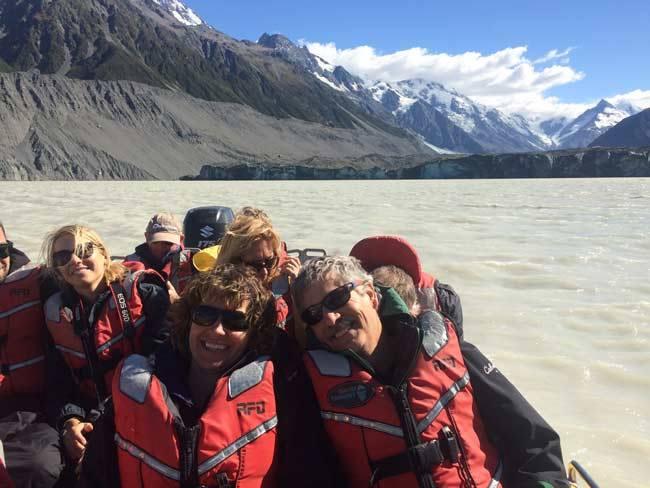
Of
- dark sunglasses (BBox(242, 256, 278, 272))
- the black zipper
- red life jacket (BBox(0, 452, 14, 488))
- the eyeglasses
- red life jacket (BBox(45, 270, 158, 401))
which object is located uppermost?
the eyeglasses

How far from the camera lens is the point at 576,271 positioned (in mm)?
7512

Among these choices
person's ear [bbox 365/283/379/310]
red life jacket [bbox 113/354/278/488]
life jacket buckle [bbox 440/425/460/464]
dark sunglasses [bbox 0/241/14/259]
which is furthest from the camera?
dark sunglasses [bbox 0/241/14/259]

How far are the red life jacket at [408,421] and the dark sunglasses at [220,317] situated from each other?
1.15 ft

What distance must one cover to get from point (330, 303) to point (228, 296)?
441mm

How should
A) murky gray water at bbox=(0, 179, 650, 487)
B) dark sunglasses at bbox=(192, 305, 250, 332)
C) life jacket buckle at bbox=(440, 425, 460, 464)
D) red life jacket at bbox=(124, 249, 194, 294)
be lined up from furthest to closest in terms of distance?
red life jacket at bbox=(124, 249, 194, 294), murky gray water at bbox=(0, 179, 650, 487), dark sunglasses at bbox=(192, 305, 250, 332), life jacket buckle at bbox=(440, 425, 460, 464)

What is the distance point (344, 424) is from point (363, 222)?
11.6m

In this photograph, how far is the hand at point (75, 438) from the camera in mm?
2451

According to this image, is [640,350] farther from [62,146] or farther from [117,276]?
[62,146]

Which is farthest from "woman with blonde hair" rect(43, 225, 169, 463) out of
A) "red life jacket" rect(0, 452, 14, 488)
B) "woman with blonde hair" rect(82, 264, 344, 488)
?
"woman with blonde hair" rect(82, 264, 344, 488)

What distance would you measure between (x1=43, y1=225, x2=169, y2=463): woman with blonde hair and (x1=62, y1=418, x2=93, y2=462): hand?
187mm

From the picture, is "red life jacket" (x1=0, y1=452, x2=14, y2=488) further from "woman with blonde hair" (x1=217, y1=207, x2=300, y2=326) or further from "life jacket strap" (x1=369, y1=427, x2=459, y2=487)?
"life jacket strap" (x1=369, y1=427, x2=459, y2=487)

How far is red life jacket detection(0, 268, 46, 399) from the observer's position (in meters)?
3.00

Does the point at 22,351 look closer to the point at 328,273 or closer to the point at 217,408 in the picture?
the point at 217,408

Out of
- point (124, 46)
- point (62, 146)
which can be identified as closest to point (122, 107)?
point (62, 146)
